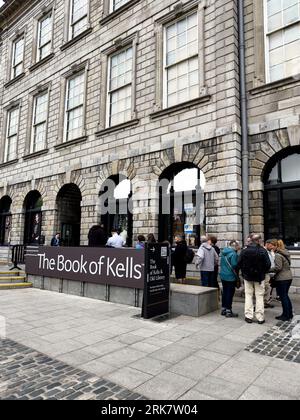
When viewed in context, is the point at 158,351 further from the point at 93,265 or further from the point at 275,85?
the point at 275,85

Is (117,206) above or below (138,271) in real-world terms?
above

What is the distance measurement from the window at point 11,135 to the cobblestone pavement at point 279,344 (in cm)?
1883

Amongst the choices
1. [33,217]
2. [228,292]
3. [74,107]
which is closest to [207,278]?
[228,292]

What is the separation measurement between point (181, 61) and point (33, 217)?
1176 cm

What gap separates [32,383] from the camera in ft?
11.5

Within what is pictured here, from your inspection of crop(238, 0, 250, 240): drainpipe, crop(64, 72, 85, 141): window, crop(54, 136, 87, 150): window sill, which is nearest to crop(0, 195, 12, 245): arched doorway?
crop(54, 136, 87, 150): window sill

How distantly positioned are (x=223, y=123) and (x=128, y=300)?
6603mm

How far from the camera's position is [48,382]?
352 cm

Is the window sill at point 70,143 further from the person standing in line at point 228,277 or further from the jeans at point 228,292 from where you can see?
the jeans at point 228,292

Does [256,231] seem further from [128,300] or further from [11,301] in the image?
[11,301]

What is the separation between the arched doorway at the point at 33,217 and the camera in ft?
57.2

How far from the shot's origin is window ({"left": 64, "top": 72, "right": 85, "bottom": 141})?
52.1 feet

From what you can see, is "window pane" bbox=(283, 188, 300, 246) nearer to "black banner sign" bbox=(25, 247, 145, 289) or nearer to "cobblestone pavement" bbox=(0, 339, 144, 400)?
"black banner sign" bbox=(25, 247, 145, 289)
